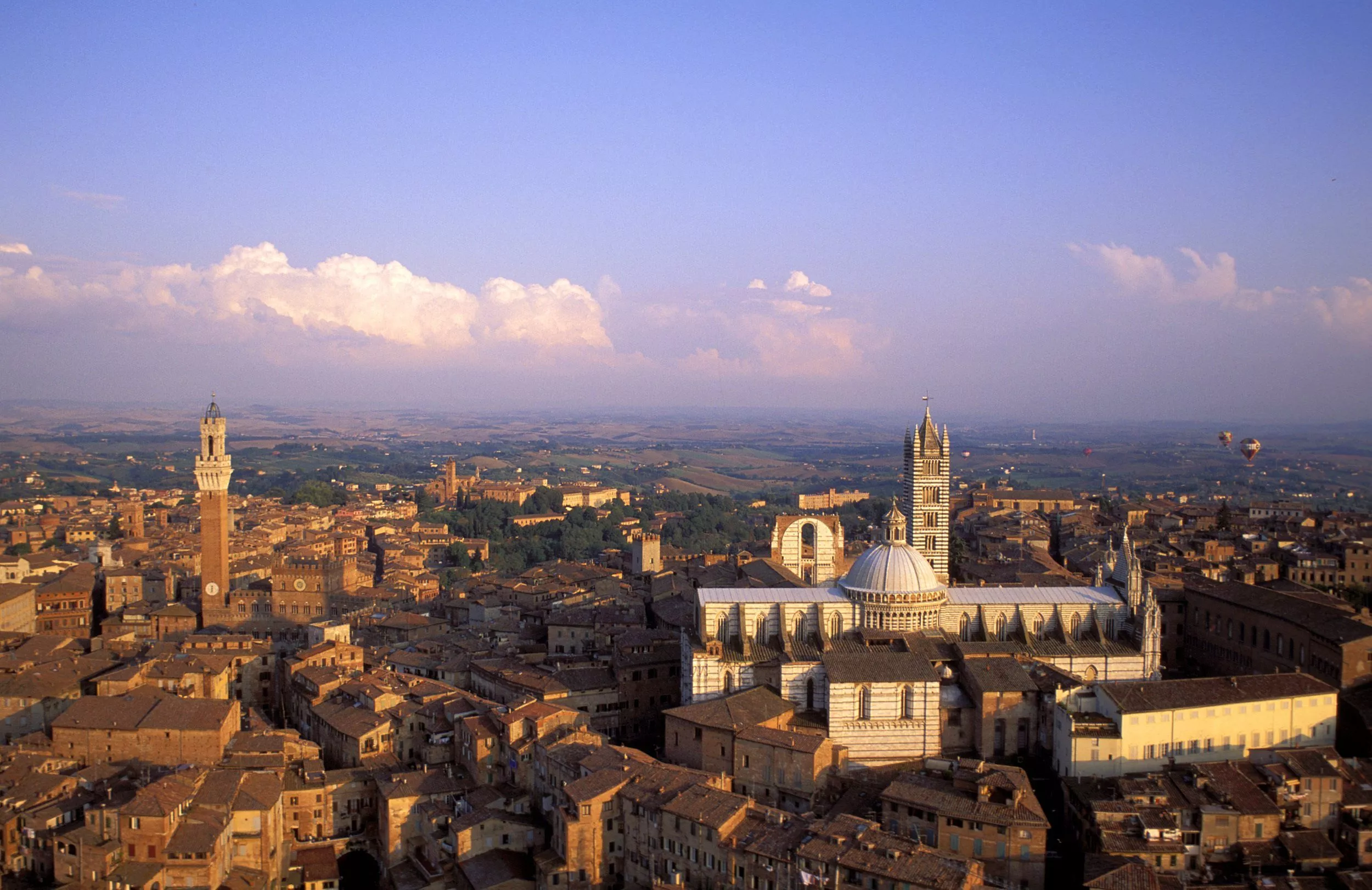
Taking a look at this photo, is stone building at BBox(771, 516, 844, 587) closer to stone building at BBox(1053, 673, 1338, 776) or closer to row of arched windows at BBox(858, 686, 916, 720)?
row of arched windows at BBox(858, 686, 916, 720)

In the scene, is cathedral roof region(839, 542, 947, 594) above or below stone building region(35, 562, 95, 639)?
above

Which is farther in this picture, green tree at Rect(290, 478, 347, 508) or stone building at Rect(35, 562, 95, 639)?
green tree at Rect(290, 478, 347, 508)

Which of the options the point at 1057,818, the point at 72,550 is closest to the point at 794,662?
the point at 1057,818

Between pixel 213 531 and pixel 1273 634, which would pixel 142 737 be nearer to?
pixel 213 531

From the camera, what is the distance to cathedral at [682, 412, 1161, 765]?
2888 cm

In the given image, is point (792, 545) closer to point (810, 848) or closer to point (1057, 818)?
point (1057, 818)

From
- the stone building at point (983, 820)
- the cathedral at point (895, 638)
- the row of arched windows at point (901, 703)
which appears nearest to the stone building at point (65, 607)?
the cathedral at point (895, 638)

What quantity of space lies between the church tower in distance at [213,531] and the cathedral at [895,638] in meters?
21.8

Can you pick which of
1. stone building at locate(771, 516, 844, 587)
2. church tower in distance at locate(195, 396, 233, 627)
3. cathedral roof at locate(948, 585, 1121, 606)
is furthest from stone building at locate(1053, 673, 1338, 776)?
church tower in distance at locate(195, 396, 233, 627)

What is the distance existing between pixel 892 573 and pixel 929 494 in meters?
8.98

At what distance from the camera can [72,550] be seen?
2499 inches

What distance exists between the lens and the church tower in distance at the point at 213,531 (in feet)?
147

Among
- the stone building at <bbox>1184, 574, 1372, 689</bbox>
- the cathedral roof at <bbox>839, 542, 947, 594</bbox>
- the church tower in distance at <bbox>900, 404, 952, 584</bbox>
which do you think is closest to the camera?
the stone building at <bbox>1184, 574, 1372, 689</bbox>

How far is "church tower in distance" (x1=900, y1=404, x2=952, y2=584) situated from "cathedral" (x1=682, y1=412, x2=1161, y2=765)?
547 cm
